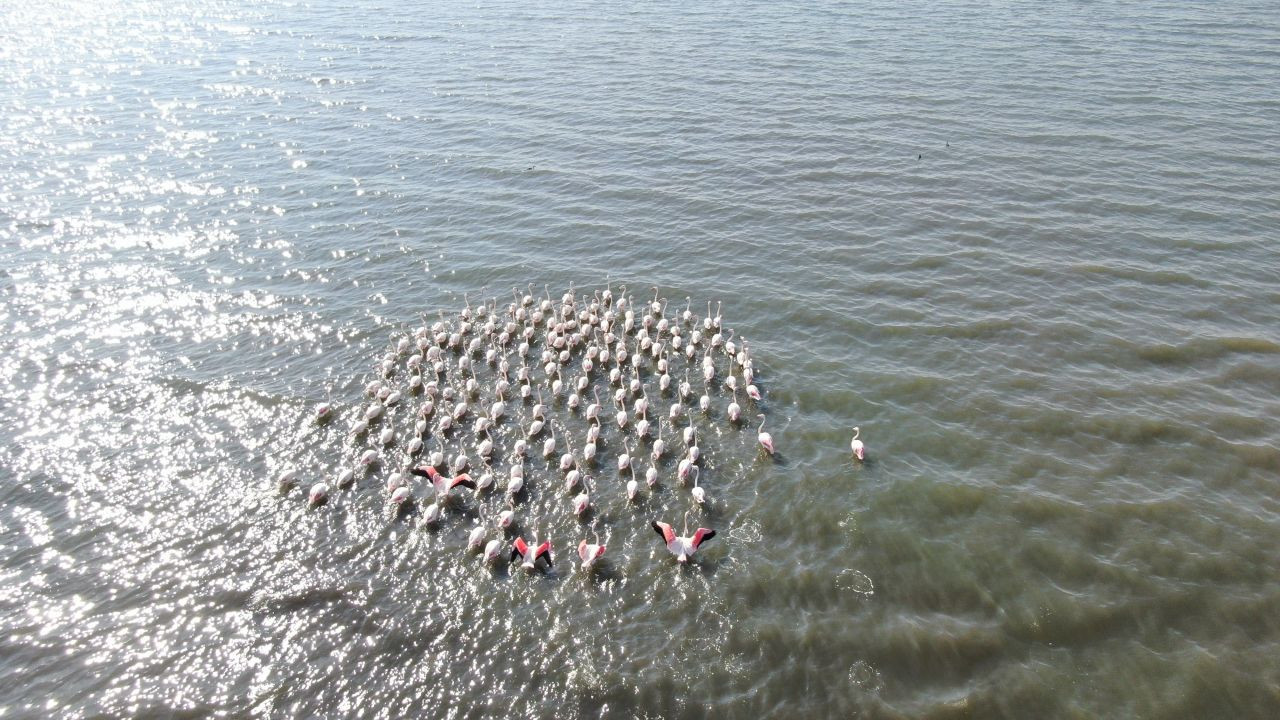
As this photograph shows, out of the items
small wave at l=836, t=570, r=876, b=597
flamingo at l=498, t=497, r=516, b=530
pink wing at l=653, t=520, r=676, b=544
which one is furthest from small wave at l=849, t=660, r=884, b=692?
flamingo at l=498, t=497, r=516, b=530

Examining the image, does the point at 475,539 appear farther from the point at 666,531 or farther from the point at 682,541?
the point at 682,541

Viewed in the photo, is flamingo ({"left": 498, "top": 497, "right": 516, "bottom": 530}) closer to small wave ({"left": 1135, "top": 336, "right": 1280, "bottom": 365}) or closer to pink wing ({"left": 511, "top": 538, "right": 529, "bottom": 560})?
pink wing ({"left": 511, "top": 538, "right": 529, "bottom": 560})

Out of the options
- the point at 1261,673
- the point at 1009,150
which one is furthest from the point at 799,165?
the point at 1261,673

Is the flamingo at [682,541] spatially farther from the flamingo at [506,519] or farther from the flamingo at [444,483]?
the flamingo at [444,483]

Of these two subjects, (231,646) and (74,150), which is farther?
(74,150)

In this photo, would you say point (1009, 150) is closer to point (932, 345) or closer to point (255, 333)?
point (932, 345)

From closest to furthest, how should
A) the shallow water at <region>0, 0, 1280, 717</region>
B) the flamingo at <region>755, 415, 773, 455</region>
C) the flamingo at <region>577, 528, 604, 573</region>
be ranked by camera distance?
the shallow water at <region>0, 0, 1280, 717</region> < the flamingo at <region>577, 528, 604, 573</region> < the flamingo at <region>755, 415, 773, 455</region>
